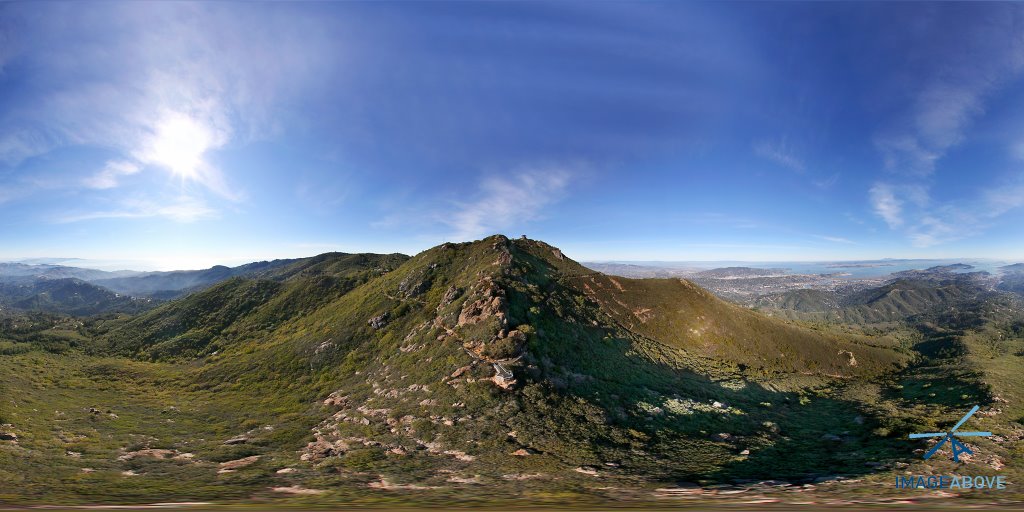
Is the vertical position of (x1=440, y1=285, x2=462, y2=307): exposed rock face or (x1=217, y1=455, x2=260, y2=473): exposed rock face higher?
(x1=440, y1=285, x2=462, y2=307): exposed rock face

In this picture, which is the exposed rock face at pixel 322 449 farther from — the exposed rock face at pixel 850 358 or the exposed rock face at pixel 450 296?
the exposed rock face at pixel 850 358

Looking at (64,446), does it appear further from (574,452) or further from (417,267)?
(417,267)

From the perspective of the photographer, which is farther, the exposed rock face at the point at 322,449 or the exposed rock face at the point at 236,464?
the exposed rock face at the point at 322,449

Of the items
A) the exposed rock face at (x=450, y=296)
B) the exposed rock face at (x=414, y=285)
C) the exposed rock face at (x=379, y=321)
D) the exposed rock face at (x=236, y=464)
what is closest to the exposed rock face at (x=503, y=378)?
the exposed rock face at (x=236, y=464)

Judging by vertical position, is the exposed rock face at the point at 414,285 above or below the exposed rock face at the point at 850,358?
above

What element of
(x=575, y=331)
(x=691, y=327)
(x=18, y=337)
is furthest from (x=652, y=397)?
(x=18, y=337)

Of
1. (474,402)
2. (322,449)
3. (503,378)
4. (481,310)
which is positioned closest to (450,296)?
(481,310)

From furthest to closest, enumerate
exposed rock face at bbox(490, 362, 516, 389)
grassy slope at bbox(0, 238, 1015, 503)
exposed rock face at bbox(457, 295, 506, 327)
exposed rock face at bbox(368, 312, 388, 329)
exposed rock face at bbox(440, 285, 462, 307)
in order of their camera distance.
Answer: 1. exposed rock face at bbox(368, 312, 388, 329)
2. exposed rock face at bbox(440, 285, 462, 307)
3. exposed rock face at bbox(457, 295, 506, 327)
4. exposed rock face at bbox(490, 362, 516, 389)
5. grassy slope at bbox(0, 238, 1015, 503)

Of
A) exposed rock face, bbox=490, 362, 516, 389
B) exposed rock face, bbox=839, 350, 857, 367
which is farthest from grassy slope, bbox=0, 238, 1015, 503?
exposed rock face, bbox=839, 350, 857, 367

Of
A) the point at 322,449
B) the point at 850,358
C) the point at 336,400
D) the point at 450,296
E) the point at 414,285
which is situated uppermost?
the point at 414,285

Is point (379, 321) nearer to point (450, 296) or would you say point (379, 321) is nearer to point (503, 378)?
point (450, 296)

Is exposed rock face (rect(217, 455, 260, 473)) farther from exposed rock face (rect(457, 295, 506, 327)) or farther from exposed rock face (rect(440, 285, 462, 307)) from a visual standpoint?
exposed rock face (rect(440, 285, 462, 307))
